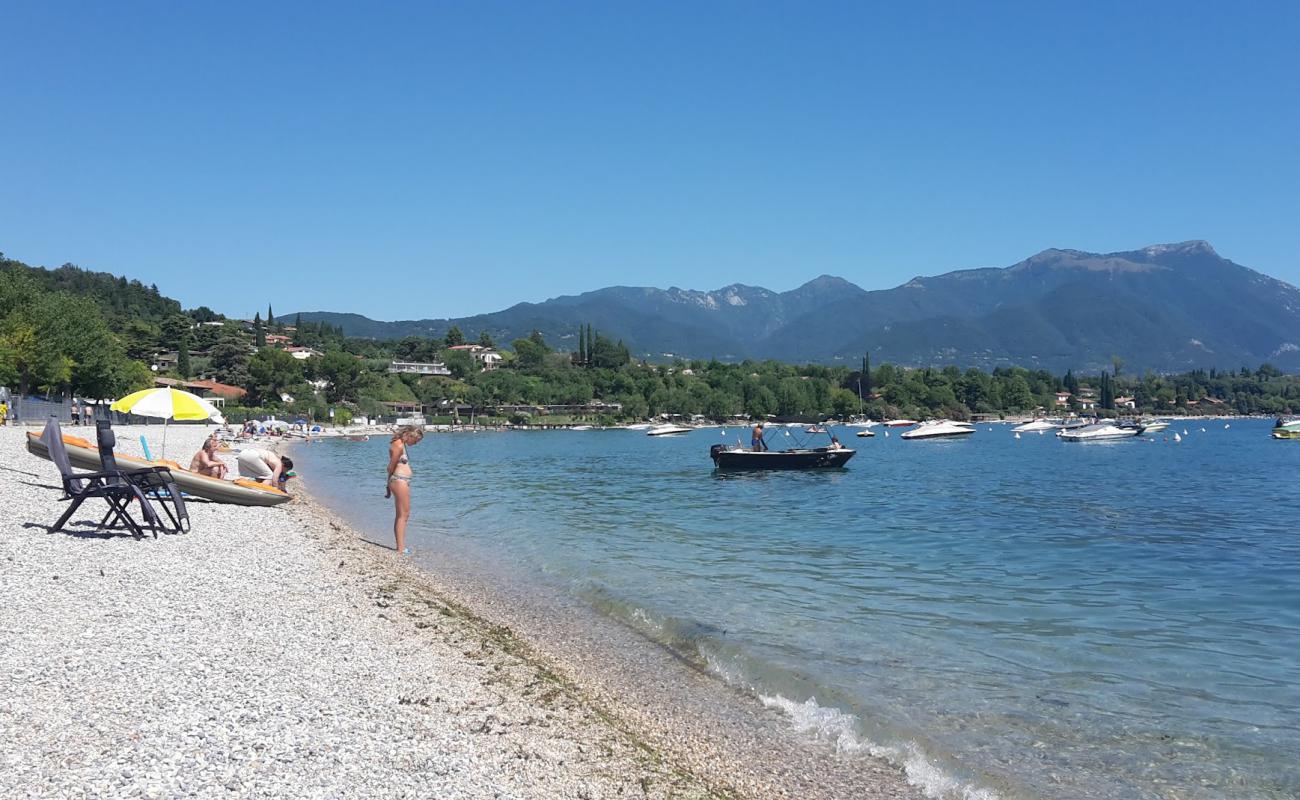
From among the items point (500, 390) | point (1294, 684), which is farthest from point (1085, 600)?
point (500, 390)

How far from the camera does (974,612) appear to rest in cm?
1283

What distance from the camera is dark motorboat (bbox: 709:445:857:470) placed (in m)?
42.5

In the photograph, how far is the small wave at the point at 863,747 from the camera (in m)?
6.92

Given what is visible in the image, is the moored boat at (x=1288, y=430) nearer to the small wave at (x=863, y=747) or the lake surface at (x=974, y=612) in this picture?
the lake surface at (x=974, y=612)

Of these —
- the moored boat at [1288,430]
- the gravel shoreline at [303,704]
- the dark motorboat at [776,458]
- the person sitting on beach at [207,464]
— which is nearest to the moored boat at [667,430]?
the moored boat at [1288,430]

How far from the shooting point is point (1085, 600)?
13.8 m

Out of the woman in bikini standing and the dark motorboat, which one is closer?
the woman in bikini standing

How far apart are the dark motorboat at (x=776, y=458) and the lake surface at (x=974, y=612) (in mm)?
10392

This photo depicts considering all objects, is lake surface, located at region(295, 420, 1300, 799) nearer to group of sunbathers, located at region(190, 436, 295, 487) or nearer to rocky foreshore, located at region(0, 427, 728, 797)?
group of sunbathers, located at region(190, 436, 295, 487)

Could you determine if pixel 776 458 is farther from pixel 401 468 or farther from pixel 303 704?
pixel 303 704

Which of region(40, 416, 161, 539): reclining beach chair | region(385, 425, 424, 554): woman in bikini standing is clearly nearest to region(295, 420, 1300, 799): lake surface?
region(385, 425, 424, 554): woman in bikini standing

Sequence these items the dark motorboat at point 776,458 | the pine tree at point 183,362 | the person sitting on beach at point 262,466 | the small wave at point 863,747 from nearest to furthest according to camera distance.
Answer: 1. the small wave at point 863,747
2. the person sitting on beach at point 262,466
3. the dark motorboat at point 776,458
4. the pine tree at point 183,362

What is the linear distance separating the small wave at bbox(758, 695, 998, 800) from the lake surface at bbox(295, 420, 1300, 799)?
2 centimetres

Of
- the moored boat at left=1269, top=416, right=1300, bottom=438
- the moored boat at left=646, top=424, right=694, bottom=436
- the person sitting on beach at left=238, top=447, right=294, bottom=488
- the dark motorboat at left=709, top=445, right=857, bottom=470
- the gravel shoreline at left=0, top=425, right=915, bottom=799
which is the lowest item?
the moored boat at left=646, top=424, right=694, bottom=436
